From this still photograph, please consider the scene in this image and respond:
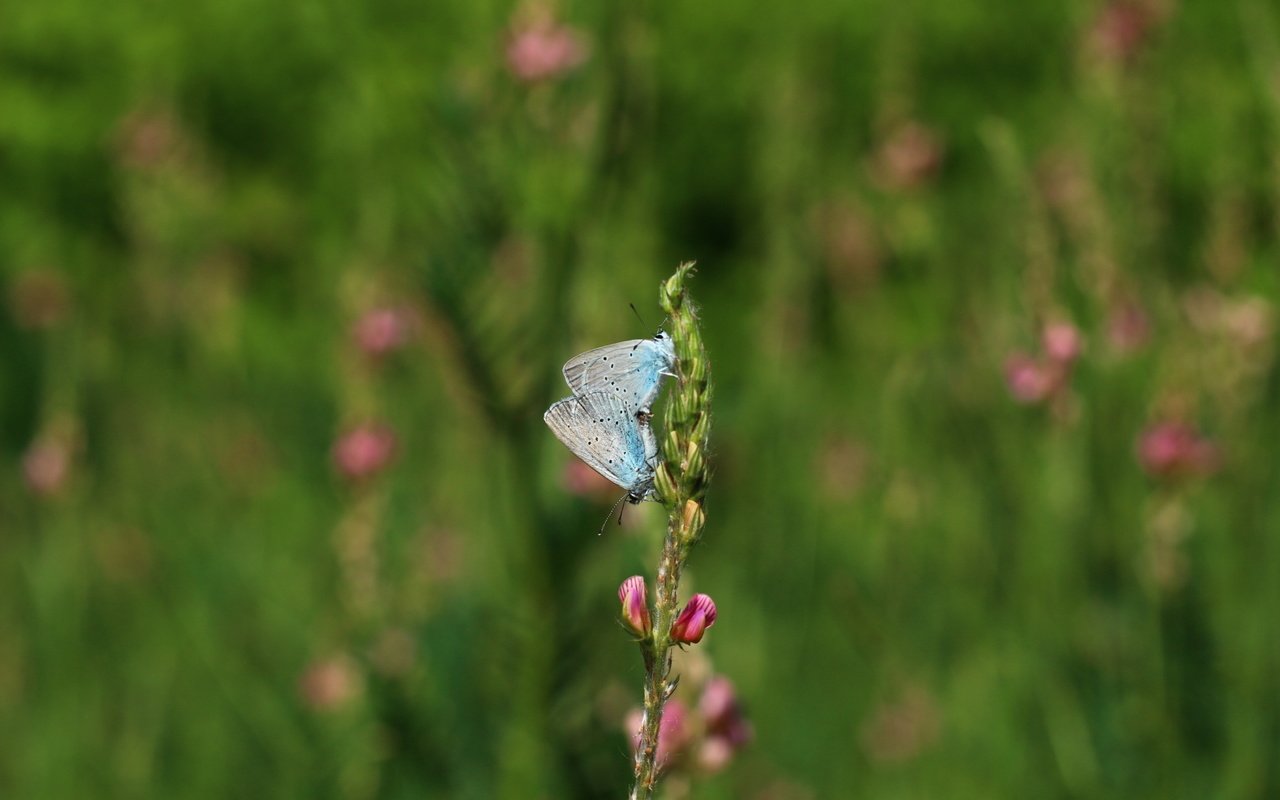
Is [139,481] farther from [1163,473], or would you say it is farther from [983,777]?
[1163,473]

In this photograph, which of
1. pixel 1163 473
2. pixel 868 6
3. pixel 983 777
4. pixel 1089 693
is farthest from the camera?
pixel 868 6

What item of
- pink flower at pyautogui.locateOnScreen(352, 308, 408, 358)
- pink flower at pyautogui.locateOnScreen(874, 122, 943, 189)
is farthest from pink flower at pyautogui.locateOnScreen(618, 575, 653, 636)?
pink flower at pyautogui.locateOnScreen(874, 122, 943, 189)

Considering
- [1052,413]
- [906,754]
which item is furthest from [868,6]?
[1052,413]

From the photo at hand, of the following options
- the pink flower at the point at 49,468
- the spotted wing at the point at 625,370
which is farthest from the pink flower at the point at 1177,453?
the pink flower at the point at 49,468

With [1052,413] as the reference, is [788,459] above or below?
below

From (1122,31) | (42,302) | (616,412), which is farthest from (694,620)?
(42,302)

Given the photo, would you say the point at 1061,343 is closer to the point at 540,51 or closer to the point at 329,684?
the point at 540,51

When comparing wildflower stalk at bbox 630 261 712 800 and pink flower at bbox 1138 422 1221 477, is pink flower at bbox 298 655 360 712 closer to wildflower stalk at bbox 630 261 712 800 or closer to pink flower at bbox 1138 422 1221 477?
pink flower at bbox 1138 422 1221 477
